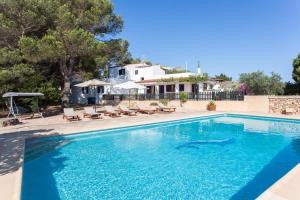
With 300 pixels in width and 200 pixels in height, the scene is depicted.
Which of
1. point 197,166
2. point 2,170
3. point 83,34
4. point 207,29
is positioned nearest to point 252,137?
point 197,166

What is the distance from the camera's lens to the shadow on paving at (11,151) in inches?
252

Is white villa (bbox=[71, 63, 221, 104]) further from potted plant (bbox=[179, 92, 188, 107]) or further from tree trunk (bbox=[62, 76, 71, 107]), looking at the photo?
tree trunk (bbox=[62, 76, 71, 107])

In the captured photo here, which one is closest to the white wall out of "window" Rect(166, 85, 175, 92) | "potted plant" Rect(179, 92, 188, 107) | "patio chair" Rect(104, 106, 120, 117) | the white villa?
the white villa

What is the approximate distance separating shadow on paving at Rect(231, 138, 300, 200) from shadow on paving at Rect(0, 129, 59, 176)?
581 centimetres

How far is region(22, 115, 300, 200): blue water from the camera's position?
6.18m

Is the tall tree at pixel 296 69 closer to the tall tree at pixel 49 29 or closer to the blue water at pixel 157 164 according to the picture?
the blue water at pixel 157 164

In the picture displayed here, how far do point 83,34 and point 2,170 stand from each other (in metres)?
15.1

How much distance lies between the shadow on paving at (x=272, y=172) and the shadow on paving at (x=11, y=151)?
5.81 meters

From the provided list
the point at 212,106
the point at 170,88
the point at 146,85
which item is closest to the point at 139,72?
the point at 146,85

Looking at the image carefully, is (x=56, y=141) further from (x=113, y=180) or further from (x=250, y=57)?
(x=250, y=57)

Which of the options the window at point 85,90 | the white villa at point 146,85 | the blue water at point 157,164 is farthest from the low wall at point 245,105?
the window at point 85,90

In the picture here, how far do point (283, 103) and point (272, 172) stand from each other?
15480 millimetres

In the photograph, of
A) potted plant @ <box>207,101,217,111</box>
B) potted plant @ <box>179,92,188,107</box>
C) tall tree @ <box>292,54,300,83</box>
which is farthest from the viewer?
tall tree @ <box>292,54,300,83</box>

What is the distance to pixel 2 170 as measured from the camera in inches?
242
